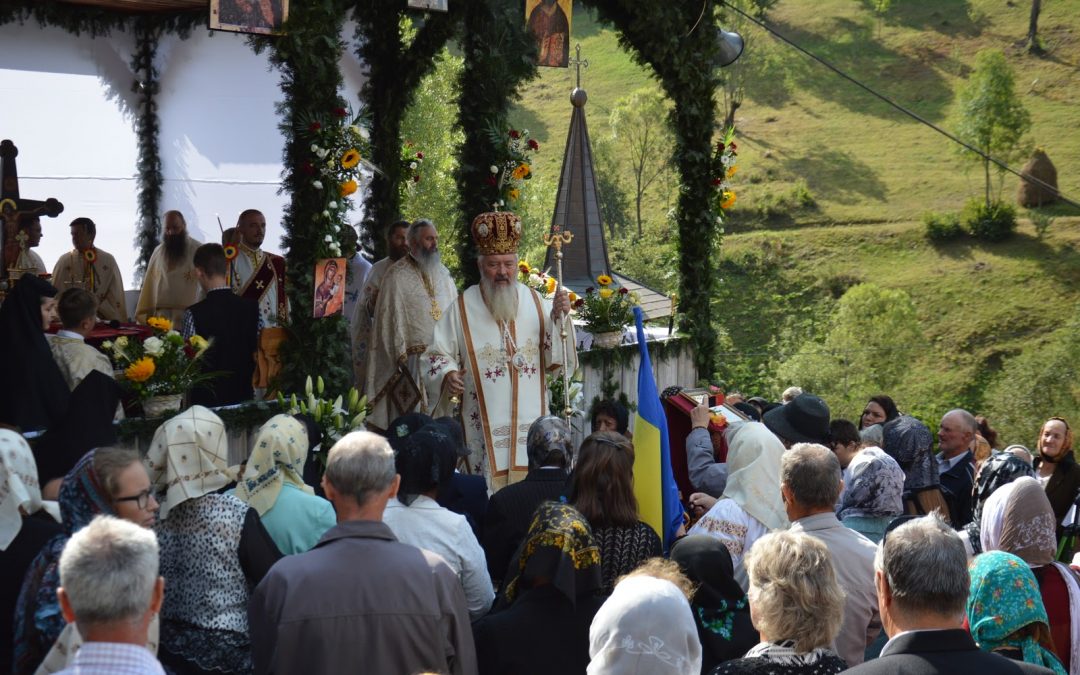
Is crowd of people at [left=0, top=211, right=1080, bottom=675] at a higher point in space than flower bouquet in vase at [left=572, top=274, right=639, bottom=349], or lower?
lower

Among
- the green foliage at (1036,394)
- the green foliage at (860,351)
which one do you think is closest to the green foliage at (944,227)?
the green foliage at (860,351)

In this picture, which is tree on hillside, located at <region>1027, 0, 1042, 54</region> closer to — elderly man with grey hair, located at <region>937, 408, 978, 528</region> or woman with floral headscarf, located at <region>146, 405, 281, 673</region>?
elderly man with grey hair, located at <region>937, 408, 978, 528</region>

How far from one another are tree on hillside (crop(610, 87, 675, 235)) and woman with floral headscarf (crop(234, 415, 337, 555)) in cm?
4242

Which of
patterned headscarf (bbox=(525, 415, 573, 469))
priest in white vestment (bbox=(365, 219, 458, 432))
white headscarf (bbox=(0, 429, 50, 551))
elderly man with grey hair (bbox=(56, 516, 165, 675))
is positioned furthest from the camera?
priest in white vestment (bbox=(365, 219, 458, 432))

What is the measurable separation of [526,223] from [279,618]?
3215cm

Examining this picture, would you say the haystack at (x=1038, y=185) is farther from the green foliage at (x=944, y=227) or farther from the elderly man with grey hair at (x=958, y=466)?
the elderly man with grey hair at (x=958, y=466)

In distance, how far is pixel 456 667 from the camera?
4.03m

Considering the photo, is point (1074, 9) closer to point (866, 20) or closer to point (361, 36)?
point (866, 20)

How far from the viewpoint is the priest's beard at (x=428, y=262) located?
998 centimetres

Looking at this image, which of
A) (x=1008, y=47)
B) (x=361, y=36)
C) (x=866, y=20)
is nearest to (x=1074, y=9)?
(x=1008, y=47)

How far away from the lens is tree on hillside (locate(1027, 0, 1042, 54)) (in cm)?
5353

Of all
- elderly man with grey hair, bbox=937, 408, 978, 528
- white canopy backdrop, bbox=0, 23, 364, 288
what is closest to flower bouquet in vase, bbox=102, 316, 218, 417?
elderly man with grey hair, bbox=937, 408, 978, 528

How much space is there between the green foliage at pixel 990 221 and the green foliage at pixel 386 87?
33072 millimetres

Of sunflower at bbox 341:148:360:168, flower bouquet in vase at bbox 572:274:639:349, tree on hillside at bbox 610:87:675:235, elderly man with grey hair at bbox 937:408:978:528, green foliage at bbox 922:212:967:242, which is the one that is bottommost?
elderly man with grey hair at bbox 937:408:978:528
